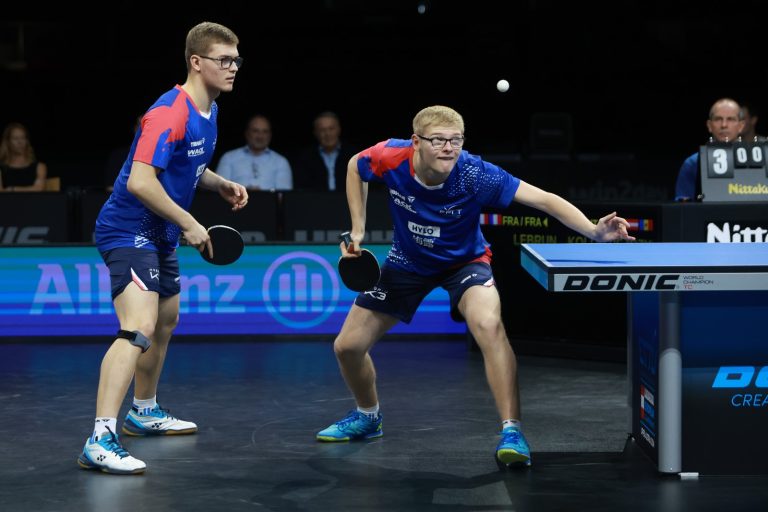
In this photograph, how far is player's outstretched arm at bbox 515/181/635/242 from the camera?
5750 millimetres

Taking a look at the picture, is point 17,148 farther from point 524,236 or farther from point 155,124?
point 155,124

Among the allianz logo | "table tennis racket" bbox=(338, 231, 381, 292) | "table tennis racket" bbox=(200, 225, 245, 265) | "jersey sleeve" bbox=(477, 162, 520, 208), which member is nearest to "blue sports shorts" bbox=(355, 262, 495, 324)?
"table tennis racket" bbox=(338, 231, 381, 292)

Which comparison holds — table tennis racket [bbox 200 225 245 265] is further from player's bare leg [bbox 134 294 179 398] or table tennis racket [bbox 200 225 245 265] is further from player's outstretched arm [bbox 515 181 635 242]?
player's outstretched arm [bbox 515 181 635 242]

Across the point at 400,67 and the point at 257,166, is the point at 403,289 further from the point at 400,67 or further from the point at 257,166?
the point at 400,67

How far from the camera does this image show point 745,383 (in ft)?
19.1

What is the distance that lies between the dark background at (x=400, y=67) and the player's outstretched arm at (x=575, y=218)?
1203 centimetres

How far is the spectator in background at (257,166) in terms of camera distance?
1140 cm

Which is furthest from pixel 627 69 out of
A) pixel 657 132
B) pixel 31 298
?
pixel 31 298

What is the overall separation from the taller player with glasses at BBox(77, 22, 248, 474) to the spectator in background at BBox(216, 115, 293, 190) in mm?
4764

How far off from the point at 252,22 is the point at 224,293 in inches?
362

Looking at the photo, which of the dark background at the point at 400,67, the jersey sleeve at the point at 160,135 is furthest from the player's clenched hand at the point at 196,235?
the dark background at the point at 400,67

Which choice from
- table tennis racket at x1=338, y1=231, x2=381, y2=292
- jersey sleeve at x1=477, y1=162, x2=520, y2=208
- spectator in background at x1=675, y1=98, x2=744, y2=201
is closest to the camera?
jersey sleeve at x1=477, y1=162, x2=520, y2=208

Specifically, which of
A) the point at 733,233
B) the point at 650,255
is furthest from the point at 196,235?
the point at 733,233

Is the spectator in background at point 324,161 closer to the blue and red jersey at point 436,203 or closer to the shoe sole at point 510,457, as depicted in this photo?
the blue and red jersey at point 436,203
